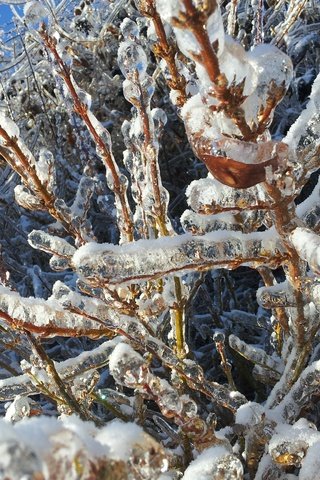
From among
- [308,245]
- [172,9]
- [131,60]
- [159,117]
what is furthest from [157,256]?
[159,117]

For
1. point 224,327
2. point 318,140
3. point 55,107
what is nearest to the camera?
point 318,140

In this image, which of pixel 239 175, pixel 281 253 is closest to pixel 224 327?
pixel 281 253

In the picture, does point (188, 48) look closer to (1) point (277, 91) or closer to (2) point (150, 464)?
(1) point (277, 91)

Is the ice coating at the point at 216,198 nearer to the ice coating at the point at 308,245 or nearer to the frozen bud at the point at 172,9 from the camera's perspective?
the ice coating at the point at 308,245

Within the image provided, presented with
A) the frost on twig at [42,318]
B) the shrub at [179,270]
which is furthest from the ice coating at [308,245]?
the frost on twig at [42,318]

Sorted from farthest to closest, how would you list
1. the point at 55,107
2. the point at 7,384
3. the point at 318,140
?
the point at 55,107 < the point at 7,384 < the point at 318,140

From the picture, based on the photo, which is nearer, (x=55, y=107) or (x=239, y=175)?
(x=239, y=175)
